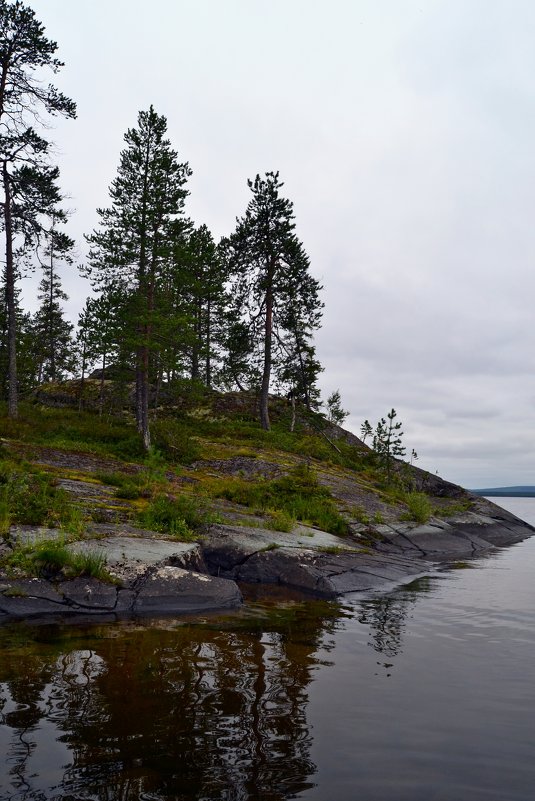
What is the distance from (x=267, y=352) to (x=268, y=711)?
29849 mm

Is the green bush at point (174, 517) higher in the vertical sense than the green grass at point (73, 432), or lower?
lower

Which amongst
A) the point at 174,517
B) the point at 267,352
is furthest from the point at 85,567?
the point at 267,352

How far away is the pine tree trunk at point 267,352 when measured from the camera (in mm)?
33594

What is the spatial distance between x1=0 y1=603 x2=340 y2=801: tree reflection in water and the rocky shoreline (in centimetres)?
126

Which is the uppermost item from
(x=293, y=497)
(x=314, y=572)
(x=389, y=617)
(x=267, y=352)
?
(x=267, y=352)

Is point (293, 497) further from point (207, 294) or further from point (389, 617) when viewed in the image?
point (207, 294)

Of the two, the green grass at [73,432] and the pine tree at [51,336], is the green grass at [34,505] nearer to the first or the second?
the green grass at [73,432]

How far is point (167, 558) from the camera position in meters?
10.4

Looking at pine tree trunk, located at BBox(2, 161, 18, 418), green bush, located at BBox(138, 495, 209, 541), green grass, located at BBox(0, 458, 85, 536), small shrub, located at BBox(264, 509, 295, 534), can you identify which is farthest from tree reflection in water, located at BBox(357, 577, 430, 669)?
pine tree trunk, located at BBox(2, 161, 18, 418)

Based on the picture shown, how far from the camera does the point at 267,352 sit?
34.3 metres

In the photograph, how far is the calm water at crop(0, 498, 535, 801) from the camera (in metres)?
3.86

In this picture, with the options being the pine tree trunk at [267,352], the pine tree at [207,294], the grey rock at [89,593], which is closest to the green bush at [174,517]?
the grey rock at [89,593]

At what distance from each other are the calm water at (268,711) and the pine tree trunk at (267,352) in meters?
24.9

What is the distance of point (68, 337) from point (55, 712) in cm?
5076
